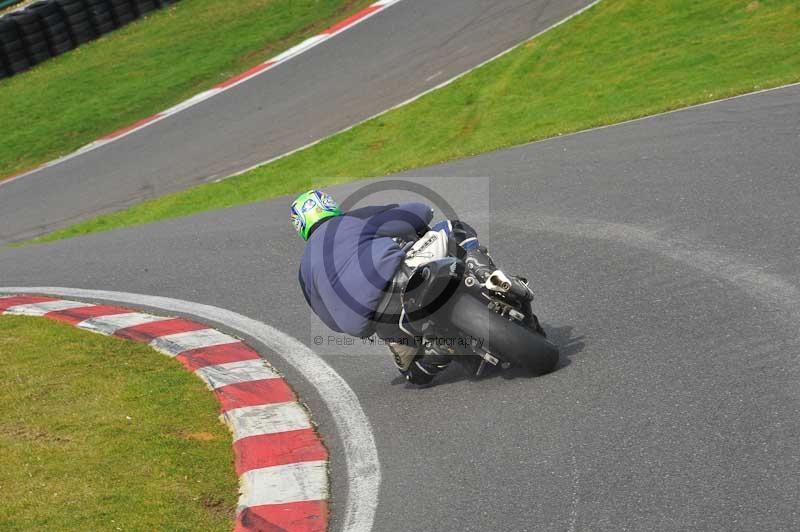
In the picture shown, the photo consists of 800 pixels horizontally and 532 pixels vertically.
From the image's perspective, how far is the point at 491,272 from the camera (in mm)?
6102

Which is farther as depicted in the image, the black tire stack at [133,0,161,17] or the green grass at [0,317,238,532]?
the black tire stack at [133,0,161,17]

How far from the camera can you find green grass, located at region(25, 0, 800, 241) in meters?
13.8

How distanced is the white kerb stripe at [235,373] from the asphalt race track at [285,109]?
9.12m

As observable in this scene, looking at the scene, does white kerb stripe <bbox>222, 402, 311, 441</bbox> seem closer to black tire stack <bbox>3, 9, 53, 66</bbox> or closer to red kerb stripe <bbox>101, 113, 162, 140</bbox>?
red kerb stripe <bbox>101, 113, 162, 140</bbox>

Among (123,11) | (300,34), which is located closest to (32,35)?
(123,11)

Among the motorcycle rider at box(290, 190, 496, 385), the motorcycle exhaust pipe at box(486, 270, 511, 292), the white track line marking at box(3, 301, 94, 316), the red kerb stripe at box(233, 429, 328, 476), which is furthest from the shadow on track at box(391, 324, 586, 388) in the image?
the white track line marking at box(3, 301, 94, 316)

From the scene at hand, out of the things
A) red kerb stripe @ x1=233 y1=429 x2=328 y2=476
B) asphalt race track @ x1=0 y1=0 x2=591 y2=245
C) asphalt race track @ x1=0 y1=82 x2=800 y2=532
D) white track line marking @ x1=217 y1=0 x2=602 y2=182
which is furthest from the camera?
asphalt race track @ x1=0 y1=0 x2=591 y2=245

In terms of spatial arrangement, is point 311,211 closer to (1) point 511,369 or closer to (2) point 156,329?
(1) point 511,369

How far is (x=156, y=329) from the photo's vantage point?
28.1 ft

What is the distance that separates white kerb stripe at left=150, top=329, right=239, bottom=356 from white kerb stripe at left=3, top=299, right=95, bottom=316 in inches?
72.0

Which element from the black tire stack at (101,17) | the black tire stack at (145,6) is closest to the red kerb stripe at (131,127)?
the black tire stack at (101,17)

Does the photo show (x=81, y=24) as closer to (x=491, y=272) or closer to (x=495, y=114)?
(x=495, y=114)

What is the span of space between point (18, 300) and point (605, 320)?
652cm

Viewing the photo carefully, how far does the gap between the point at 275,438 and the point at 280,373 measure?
120 cm
